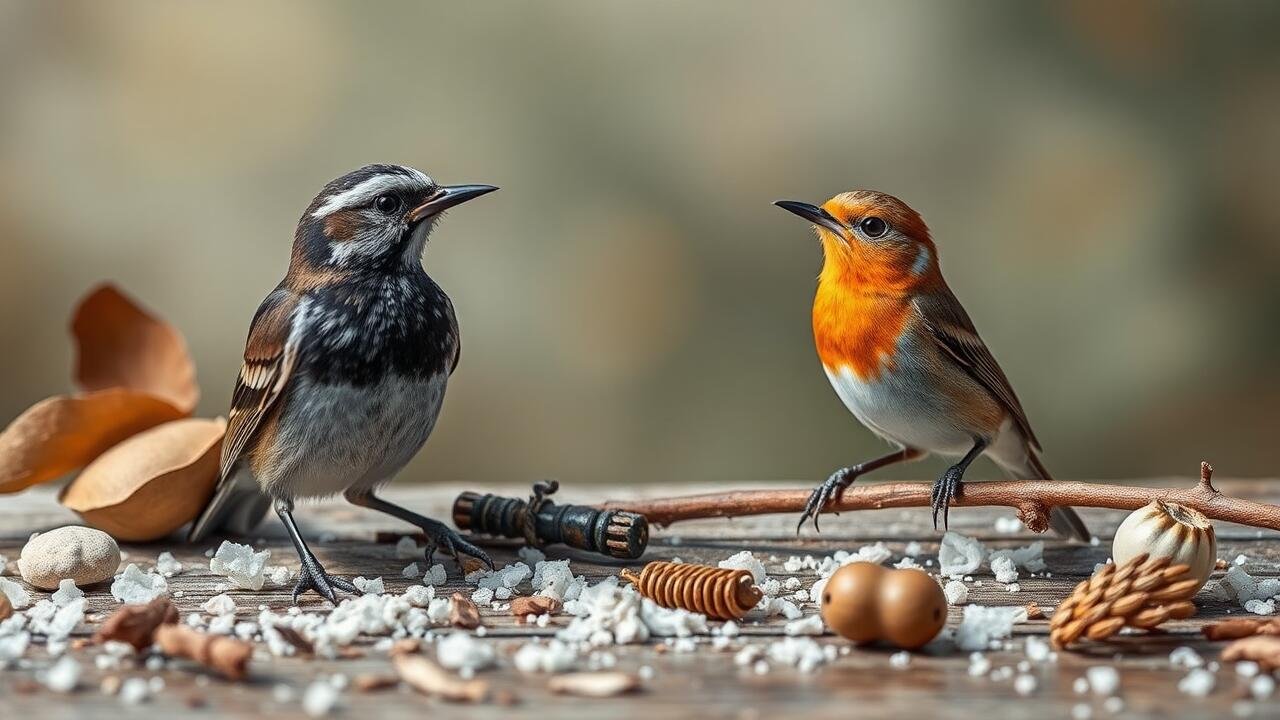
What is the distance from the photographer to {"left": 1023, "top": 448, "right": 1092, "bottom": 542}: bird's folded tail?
10.9 feet

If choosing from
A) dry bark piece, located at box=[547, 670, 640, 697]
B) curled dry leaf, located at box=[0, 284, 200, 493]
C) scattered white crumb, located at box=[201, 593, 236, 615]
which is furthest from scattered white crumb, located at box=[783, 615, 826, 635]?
curled dry leaf, located at box=[0, 284, 200, 493]

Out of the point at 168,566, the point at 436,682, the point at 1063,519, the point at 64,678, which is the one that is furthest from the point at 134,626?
the point at 1063,519

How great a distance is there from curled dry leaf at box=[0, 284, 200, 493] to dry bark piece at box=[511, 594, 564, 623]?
4.72ft

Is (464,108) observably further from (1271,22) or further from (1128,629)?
(1128,629)

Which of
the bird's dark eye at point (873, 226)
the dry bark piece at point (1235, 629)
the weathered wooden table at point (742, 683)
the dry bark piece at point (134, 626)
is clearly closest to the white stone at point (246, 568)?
the weathered wooden table at point (742, 683)

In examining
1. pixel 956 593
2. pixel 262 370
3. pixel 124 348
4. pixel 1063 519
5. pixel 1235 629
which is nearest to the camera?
pixel 1235 629

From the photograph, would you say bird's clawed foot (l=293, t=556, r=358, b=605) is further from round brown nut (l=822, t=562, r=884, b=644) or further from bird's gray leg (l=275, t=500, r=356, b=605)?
round brown nut (l=822, t=562, r=884, b=644)

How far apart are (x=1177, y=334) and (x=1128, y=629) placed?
139 inches

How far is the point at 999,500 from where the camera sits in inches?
119

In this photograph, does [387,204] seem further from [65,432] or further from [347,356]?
[65,432]

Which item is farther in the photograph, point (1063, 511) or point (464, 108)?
point (464, 108)

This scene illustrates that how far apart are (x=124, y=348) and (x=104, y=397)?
1.04 ft

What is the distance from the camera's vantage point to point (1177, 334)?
5.73 metres

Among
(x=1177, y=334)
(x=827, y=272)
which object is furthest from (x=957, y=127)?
(x=827, y=272)
